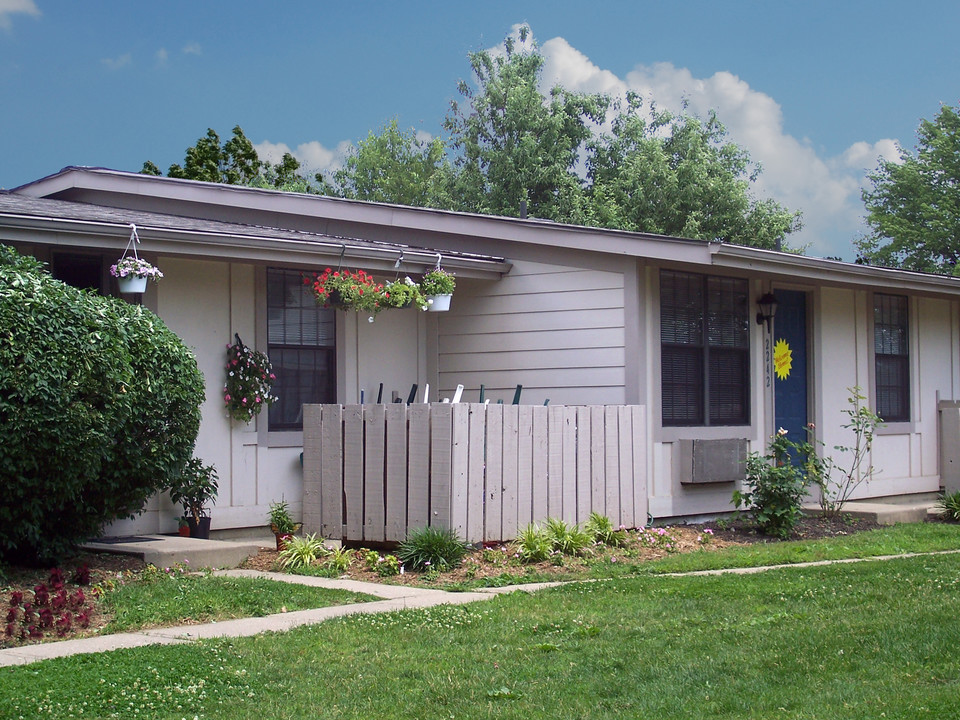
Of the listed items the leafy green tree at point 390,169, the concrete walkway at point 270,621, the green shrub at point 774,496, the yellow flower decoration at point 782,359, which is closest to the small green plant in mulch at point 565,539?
the concrete walkway at point 270,621

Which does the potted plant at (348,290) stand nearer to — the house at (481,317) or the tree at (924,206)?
the house at (481,317)

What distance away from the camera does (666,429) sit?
461 inches

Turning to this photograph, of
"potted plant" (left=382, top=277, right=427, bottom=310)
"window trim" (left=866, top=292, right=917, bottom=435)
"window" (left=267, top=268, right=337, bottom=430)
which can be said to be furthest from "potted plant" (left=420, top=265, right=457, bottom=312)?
"window trim" (left=866, top=292, right=917, bottom=435)

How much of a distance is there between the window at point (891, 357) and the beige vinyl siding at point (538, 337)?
531cm

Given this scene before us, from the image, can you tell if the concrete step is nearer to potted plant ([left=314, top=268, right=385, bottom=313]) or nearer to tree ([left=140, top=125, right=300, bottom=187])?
potted plant ([left=314, top=268, right=385, bottom=313])

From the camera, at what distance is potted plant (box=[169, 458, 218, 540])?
32.8ft

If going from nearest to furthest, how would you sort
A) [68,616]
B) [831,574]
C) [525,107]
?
[68,616]
[831,574]
[525,107]

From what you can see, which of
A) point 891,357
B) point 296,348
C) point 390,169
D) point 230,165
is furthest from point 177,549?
point 390,169

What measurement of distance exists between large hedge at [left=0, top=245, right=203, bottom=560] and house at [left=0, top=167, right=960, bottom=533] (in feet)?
3.80

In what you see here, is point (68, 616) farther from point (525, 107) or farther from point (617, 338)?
point (525, 107)

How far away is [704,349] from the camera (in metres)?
12.3

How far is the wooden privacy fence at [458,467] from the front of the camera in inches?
372

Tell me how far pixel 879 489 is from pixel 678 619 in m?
9.03

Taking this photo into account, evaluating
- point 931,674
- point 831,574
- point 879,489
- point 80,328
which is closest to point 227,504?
point 80,328
